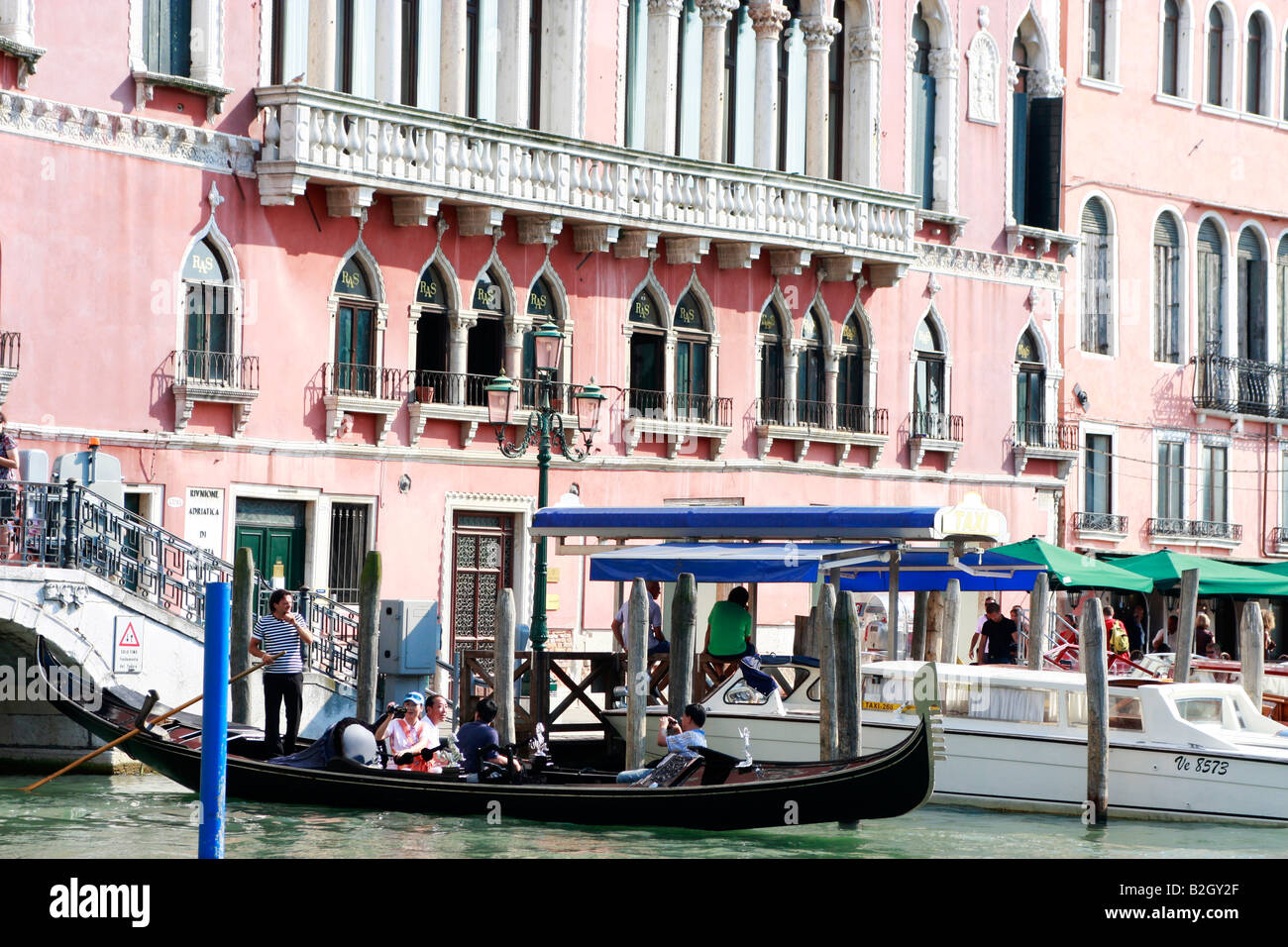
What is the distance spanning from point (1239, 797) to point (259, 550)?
9.03 meters

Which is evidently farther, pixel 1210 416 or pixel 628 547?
pixel 1210 416

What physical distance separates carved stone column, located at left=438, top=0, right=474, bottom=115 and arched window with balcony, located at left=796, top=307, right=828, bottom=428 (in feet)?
17.1

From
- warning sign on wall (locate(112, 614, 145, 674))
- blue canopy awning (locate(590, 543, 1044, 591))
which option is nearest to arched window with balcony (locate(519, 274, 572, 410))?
blue canopy awning (locate(590, 543, 1044, 591))

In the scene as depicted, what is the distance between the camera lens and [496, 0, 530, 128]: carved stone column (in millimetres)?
22609

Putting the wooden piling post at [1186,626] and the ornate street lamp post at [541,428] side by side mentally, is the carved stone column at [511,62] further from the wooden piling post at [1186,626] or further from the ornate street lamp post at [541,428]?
the wooden piling post at [1186,626]

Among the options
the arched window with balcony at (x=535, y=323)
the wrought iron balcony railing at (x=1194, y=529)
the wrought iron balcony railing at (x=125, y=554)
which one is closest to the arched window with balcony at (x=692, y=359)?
the arched window with balcony at (x=535, y=323)

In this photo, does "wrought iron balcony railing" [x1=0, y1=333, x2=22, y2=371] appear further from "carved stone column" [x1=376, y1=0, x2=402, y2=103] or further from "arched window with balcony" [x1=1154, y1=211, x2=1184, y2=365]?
"arched window with balcony" [x1=1154, y1=211, x2=1184, y2=365]

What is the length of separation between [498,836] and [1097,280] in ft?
54.2

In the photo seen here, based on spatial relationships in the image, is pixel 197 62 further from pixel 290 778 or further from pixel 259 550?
pixel 290 778

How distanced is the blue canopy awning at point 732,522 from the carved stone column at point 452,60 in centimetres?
511

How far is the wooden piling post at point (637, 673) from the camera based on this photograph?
16.8 metres

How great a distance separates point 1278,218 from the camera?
3125 centimetres

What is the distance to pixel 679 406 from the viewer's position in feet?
78.8
